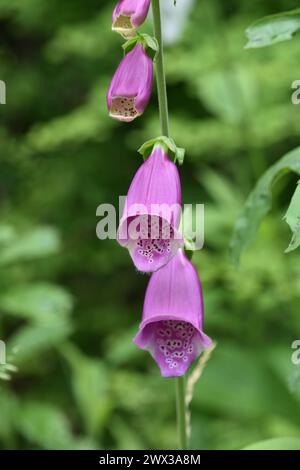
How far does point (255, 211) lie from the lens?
1.77 m

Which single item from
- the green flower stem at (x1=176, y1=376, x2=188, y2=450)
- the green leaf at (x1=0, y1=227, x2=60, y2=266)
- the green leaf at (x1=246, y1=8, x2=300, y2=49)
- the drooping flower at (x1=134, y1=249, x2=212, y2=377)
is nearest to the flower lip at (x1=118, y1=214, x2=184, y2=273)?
the drooping flower at (x1=134, y1=249, x2=212, y2=377)

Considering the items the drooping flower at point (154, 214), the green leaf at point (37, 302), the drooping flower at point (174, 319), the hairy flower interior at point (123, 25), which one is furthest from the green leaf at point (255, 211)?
the green leaf at point (37, 302)

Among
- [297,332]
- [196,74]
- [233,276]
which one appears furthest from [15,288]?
[196,74]

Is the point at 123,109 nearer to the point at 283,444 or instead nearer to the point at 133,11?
the point at 133,11

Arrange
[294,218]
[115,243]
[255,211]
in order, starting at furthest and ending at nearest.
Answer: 1. [115,243]
2. [255,211]
3. [294,218]

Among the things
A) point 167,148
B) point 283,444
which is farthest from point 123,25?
point 283,444

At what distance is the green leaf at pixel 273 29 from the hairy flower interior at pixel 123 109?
251 mm

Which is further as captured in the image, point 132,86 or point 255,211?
point 255,211

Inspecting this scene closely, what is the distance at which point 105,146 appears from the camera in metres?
4.82

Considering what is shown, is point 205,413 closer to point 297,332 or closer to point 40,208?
point 297,332

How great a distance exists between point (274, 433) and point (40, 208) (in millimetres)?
1958

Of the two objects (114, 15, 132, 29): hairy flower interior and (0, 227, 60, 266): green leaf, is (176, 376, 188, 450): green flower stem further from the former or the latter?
(0, 227, 60, 266): green leaf

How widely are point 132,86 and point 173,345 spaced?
0.46 metres
